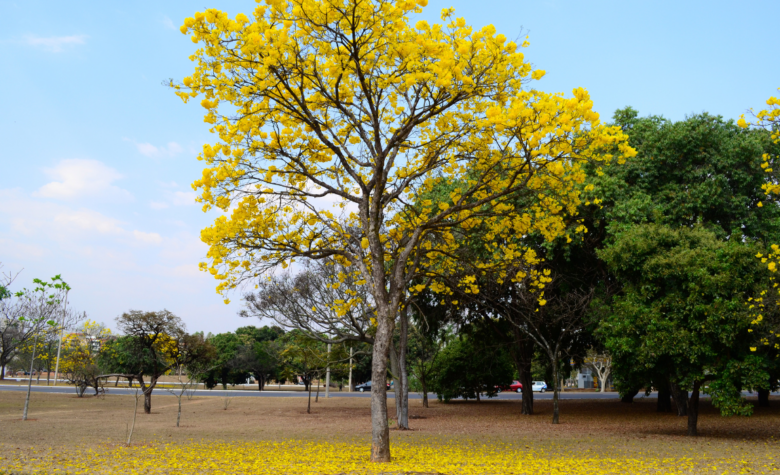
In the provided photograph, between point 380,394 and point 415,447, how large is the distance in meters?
3.02

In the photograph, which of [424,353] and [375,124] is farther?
[424,353]

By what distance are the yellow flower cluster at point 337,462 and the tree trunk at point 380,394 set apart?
0.25 meters

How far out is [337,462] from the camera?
26.9ft

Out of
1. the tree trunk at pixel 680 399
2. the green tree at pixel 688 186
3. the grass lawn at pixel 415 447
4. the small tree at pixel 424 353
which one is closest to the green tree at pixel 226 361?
the small tree at pixel 424 353

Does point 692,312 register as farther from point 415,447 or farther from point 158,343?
point 158,343

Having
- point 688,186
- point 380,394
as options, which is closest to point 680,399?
point 688,186

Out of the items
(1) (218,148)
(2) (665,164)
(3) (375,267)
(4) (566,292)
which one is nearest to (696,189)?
(2) (665,164)

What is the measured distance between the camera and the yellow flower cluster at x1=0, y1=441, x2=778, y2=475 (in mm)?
7473

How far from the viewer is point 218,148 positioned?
8586 millimetres

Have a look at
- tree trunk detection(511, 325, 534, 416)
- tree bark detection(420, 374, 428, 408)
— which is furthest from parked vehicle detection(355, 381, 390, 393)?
tree trunk detection(511, 325, 534, 416)

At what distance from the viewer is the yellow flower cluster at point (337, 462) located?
747cm

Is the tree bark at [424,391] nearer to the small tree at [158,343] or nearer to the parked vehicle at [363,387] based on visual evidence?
the small tree at [158,343]

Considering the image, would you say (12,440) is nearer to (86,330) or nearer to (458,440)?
(458,440)

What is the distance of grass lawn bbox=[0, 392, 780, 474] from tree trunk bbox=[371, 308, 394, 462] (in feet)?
0.81
